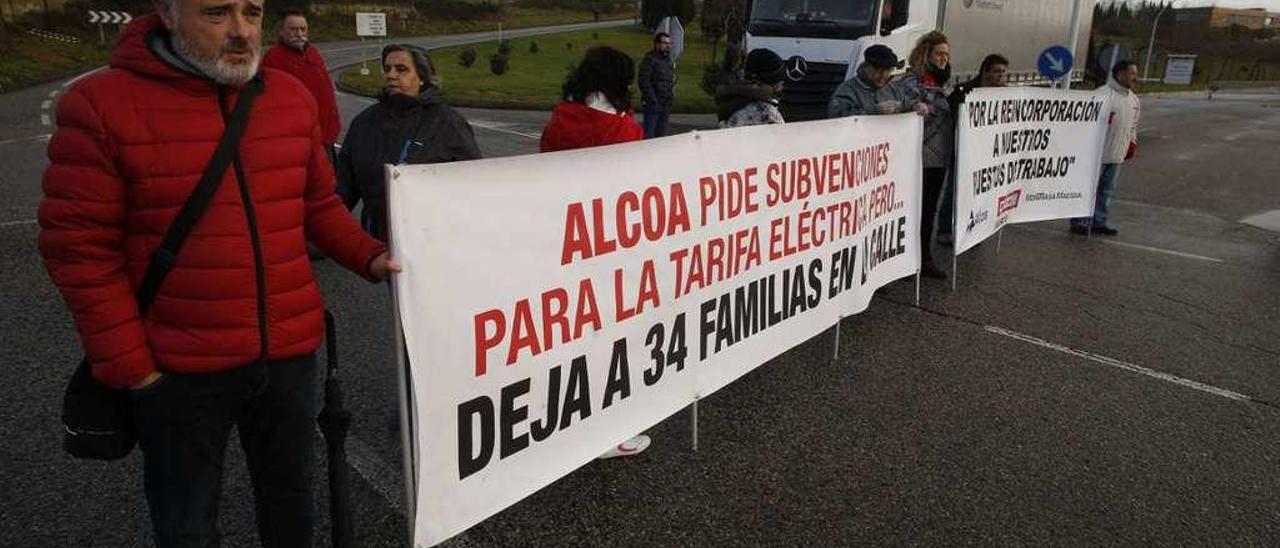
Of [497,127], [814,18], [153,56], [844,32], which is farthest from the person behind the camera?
[497,127]

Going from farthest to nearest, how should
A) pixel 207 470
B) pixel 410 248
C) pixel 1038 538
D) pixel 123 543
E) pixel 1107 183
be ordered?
pixel 1107 183, pixel 1038 538, pixel 123 543, pixel 410 248, pixel 207 470

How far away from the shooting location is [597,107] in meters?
3.38

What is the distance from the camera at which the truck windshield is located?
41.0ft

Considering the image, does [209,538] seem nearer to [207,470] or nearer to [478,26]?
[207,470]

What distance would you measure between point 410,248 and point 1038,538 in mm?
2478

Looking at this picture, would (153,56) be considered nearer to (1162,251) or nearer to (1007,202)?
(1007,202)

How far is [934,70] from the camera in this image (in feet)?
20.6

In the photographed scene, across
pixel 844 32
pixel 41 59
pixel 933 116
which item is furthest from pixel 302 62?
pixel 41 59

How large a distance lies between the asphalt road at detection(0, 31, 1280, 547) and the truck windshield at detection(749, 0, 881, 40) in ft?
22.8

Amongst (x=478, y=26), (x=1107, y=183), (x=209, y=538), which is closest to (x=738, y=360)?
(x=209, y=538)

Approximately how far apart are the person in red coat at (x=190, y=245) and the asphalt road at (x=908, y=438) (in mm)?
941

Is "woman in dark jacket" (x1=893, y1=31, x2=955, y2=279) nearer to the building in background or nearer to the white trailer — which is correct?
Answer: the white trailer

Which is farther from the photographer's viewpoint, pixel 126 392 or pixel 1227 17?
pixel 1227 17

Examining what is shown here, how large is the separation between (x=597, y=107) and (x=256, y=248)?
1.73 metres
